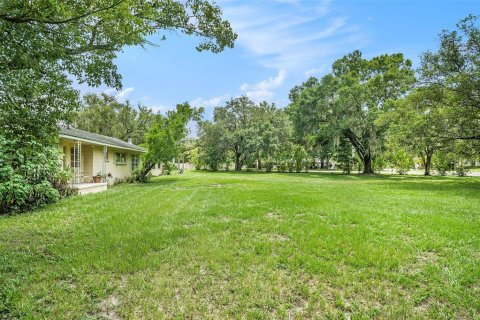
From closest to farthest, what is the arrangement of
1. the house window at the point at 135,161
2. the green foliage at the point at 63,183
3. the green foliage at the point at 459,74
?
the green foliage at the point at 63,183, the green foliage at the point at 459,74, the house window at the point at 135,161

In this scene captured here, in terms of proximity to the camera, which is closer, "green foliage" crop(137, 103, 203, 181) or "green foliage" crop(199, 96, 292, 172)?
"green foliage" crop(137, 103, 203, 181)

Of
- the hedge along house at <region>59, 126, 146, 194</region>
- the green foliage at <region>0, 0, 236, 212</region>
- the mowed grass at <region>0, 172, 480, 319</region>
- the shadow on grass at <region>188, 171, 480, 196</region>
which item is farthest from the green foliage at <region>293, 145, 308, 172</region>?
the green foliage at <region>0, 0, 236, 212</region>

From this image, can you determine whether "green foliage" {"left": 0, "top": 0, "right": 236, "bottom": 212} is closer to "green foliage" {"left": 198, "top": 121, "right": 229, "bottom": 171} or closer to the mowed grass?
the mowed grass

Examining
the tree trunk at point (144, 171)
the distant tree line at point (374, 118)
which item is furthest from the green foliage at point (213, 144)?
the tree trunk at point (144, 171)

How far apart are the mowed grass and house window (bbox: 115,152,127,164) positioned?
11838 mm

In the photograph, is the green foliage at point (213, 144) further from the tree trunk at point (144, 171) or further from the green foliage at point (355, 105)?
the tree trunk at point (144, 171)

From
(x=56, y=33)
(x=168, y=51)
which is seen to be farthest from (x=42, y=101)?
(x=168, y=51)

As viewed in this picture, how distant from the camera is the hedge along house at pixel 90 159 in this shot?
41.5 feet

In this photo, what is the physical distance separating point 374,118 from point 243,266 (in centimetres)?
2140

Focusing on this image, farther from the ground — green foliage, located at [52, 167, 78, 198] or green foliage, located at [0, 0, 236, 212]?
green foliage, located at [0, 0, 236, 212]

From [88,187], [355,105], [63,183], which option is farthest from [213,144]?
[63,183]

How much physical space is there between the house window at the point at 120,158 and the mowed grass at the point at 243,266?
11.8 m

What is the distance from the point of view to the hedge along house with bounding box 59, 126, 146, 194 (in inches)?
498

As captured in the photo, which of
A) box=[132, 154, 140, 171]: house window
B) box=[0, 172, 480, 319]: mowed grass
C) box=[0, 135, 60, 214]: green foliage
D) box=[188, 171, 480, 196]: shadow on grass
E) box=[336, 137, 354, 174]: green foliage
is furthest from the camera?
box=[336, 137, 354, 174]: green foliage
